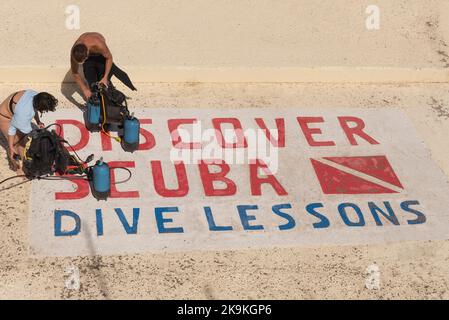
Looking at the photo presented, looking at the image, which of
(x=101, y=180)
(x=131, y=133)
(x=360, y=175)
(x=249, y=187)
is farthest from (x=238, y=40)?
(x=101, y=180)

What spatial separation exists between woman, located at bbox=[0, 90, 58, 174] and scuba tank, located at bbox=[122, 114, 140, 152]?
4.58ft

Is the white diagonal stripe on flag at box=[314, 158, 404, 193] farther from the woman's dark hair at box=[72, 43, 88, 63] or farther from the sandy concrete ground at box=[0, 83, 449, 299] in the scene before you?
the woman's dark hair at box=[72, 43, 88, 63]

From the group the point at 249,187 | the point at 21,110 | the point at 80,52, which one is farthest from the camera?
the point at 80,52

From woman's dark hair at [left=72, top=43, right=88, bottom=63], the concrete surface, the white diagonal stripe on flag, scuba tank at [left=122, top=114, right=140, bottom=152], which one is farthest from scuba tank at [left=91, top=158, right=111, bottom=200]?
the white diagonal stripe on flag

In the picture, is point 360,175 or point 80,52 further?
point 360,175

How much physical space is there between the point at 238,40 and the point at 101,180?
501 centimetres

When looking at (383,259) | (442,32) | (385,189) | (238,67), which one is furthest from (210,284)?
(442,32)

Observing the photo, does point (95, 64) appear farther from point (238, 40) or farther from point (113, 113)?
point (238, 40)

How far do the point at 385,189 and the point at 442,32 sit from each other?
518 cm

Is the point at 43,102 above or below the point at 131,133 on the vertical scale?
above

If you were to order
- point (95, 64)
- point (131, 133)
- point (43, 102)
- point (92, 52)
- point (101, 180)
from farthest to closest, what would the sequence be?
point (95, 64), point (92, 52), point (131, 133), point (101, 180), point (43, 102)

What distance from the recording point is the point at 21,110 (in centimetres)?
1064

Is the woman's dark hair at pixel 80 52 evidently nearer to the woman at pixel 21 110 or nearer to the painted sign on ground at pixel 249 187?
the woman at pixel 21 110

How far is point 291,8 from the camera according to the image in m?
15.3
